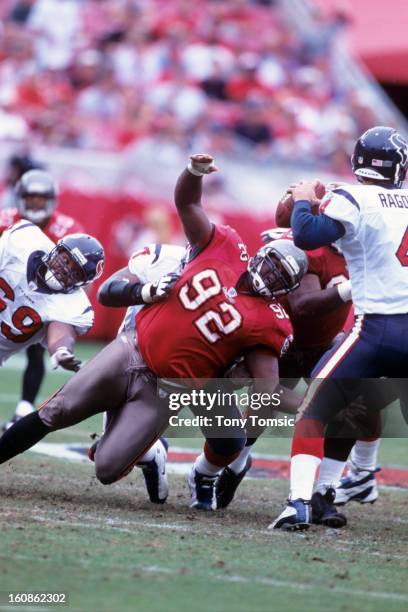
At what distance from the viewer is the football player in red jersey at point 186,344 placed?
4875mm

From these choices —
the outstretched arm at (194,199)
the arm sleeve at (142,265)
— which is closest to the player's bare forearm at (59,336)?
the arm sleeve at (142,265)

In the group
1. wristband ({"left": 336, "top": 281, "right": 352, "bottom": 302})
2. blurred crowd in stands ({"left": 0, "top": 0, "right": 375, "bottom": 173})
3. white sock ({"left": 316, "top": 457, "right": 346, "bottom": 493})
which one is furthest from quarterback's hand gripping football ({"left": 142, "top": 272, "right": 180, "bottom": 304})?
blurred crowd in stands ({"left": 0, "top": 0, "right": 375, "bottom": 173})

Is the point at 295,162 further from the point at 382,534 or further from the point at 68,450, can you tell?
the point at 382,534

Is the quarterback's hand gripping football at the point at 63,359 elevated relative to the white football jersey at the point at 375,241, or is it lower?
lower

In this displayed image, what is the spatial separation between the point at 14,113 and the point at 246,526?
29.7 ft

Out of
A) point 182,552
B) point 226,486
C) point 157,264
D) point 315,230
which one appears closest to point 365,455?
point 226,486

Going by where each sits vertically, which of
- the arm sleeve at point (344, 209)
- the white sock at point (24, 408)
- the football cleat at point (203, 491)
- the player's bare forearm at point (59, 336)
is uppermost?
the arm sleeve at point (344, 209)

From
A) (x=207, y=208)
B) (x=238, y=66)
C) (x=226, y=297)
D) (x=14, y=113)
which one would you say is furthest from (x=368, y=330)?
(x=238, y=66)

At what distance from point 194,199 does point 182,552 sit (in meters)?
1.51

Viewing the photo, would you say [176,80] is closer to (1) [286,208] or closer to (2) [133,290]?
(1) [286,208]

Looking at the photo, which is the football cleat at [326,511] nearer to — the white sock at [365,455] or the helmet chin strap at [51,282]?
the white sock at [365,455]

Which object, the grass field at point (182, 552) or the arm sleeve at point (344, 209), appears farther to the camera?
the arm sleeve at point (344, 209)

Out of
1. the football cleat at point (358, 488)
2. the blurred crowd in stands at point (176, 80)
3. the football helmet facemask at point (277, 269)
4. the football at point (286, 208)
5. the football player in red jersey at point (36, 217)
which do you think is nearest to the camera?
the football helmet facemask at point (277, 269)

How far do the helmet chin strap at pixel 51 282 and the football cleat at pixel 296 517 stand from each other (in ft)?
4.71
